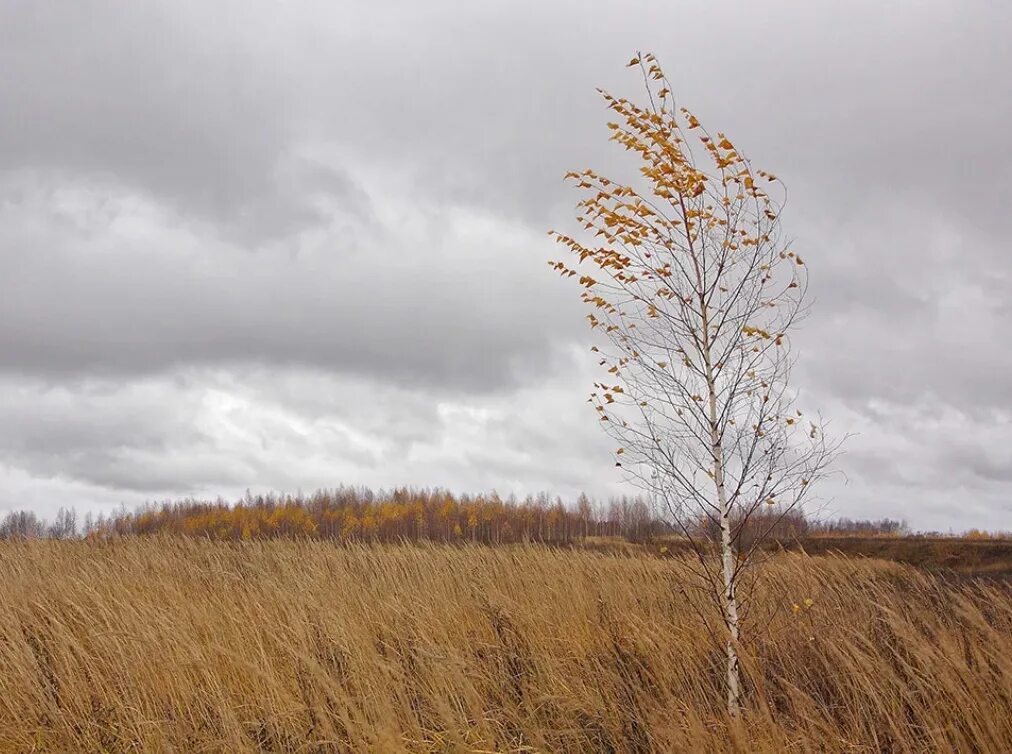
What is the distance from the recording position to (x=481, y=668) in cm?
640

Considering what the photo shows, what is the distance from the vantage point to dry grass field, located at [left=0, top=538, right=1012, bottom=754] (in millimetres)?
5109

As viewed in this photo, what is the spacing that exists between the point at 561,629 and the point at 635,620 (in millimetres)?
715

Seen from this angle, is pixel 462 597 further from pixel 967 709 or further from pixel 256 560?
pixel 967 709

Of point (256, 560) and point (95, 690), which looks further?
point (256, 560)

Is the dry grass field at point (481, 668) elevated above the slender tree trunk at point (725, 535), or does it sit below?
below

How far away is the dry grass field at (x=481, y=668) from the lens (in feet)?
16.8

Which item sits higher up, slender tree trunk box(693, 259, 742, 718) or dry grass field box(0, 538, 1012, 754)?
slender tree trunk box(693, 259, 742, 718)

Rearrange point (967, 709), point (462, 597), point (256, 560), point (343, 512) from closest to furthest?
1. point (967, 709)
2. point (462, 597)
3. point (256, 560)
4. point (343, 512)

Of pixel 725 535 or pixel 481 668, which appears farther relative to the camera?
pixel 481 668

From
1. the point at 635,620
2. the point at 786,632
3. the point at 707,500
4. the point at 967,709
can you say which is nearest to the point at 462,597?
the point at 635,620

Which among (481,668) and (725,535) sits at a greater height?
(725,535)

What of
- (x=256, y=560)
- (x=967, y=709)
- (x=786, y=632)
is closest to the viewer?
(x=967, y=709)

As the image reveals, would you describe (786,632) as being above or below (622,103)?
below

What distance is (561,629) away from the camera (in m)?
7.72
